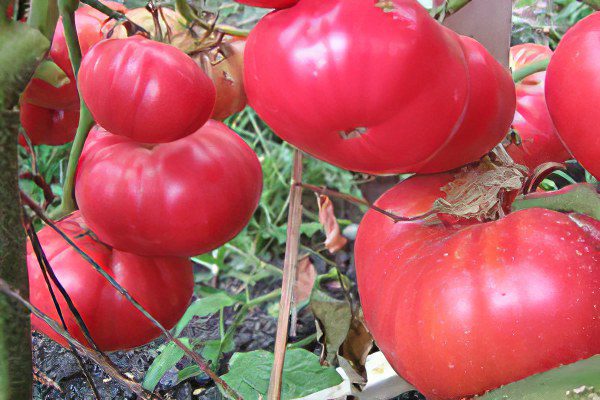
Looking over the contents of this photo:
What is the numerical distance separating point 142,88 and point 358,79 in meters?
0.19

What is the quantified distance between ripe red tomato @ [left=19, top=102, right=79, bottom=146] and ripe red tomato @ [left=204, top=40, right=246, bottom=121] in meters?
0.19

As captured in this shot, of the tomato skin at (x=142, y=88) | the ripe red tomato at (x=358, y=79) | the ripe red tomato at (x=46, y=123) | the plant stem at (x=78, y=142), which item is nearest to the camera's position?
the ripe red tomato at (x=358, y=79)

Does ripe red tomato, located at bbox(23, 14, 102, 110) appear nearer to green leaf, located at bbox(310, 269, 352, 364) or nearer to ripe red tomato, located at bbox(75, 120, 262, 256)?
ripe red tomato, located at bbox(75, 120, 262, 256)

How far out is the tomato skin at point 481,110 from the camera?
0.52 meters

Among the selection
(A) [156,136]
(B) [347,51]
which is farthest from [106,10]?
(B) [347,51]

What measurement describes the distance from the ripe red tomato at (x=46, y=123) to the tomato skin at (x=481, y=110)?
1.57ft

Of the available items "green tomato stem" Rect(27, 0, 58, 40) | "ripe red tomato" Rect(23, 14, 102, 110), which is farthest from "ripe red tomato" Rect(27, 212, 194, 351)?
"green tomato stem" Rect(27, 0, 58, 40)

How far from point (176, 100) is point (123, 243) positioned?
0.19 m

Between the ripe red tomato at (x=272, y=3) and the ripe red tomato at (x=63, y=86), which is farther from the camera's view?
the ripe red tomato at (x=63, y=86)

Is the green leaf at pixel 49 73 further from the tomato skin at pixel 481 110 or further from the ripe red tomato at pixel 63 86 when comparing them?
the tomato skin at pixel 481 110

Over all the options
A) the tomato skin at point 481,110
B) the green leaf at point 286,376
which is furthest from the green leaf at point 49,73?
the green leaf at point 286,376

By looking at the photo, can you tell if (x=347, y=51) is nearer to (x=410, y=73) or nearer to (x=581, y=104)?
(x=410, y=73)

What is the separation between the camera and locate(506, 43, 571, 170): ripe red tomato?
27.7 inches

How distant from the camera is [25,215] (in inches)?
19.0
